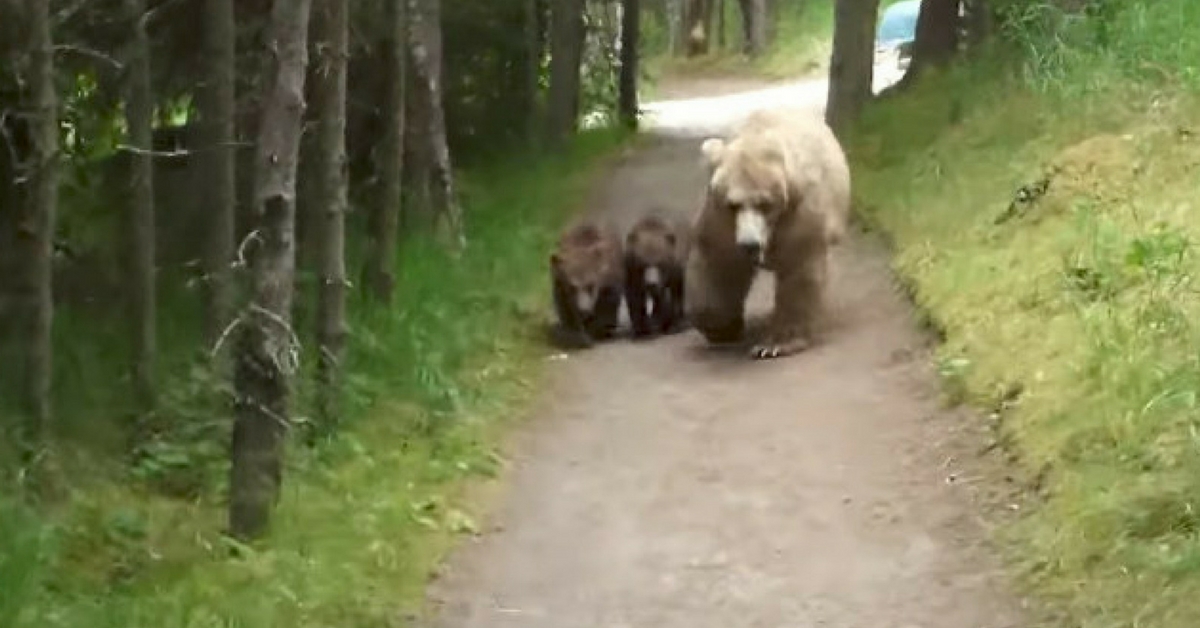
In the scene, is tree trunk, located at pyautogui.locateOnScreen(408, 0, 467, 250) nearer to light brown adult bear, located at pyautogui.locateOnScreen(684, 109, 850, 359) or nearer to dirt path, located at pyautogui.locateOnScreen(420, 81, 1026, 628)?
dirt path, located at pyautogui.locateOnScreen(420, 81, 1026, 628)

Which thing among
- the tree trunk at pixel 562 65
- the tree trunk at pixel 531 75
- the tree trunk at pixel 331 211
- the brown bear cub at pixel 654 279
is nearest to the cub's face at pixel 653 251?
the brown bear cub at pixel 654 279

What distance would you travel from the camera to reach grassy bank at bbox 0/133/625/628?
6766mm

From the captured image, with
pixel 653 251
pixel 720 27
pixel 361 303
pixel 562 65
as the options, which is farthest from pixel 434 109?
pixel 720 27

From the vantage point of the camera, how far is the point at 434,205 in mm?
15070

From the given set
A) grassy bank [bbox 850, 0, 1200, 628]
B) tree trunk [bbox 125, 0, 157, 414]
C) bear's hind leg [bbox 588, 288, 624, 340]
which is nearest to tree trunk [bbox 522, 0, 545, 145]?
grassy bank [bbox 850, 0, 1200, 628]

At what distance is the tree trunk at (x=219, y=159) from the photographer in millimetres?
10008

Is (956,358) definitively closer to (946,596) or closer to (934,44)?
(946,596)

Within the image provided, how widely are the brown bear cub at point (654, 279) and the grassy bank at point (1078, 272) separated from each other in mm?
1476

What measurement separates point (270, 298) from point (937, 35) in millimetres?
14889

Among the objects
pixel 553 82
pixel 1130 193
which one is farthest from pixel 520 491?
pixel 553 82

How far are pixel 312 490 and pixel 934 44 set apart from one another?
14.3 m

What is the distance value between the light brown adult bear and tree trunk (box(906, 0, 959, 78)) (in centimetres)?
966

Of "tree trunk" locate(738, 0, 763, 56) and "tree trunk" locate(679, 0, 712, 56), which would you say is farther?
"tree trunk" locate(679, 0, 712, 56)

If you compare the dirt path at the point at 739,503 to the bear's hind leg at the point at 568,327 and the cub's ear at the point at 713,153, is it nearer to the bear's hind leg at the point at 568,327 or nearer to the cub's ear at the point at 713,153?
the bear's hind leg at the point at 568,327
